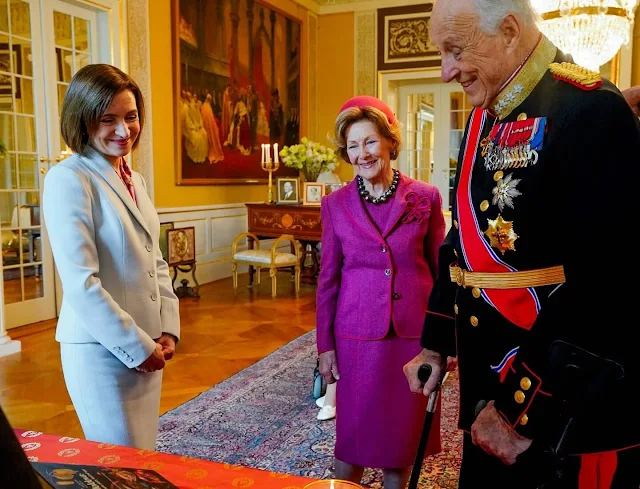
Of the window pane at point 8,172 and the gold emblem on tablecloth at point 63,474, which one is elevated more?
the window pane at point 8,172

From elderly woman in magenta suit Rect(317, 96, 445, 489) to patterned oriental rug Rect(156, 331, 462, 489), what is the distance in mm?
689

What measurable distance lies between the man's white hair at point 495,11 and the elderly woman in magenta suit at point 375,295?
857mm

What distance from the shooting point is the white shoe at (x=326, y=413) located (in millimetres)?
3279

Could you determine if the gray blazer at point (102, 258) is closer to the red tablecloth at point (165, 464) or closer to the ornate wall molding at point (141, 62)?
the red tablecloth at point (165, 464)

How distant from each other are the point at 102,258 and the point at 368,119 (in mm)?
938

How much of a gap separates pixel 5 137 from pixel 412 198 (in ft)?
14.8

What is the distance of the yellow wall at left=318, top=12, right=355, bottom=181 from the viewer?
9.76 metres

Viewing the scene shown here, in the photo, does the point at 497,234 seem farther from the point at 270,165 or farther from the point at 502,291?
the point at 270,165

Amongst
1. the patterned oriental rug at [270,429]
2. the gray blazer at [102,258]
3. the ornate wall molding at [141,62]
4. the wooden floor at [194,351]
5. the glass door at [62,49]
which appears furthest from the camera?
the ornate wall molding at [141,62]

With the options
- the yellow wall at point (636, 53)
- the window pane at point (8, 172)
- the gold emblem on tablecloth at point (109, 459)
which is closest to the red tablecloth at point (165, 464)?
the gold emblem on tablecloth at point (109, 459)

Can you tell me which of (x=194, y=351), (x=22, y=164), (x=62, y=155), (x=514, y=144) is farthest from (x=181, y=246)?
(x=514, y=144)

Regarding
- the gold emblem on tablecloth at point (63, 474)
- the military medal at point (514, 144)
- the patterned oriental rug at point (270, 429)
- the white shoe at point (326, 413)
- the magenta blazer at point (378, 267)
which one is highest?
the military medal at point (514, 144)

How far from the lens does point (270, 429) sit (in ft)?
10.4

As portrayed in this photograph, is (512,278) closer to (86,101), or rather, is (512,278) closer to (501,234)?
(501,234)
